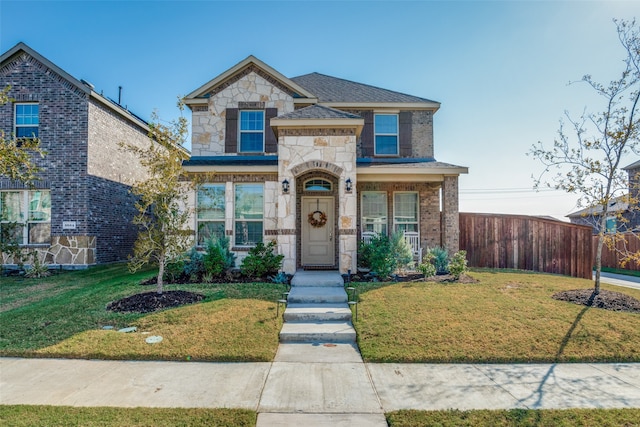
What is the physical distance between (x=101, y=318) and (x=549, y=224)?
12.9 m

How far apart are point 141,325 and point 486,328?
590 cm

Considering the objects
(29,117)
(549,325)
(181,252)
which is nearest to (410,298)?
(549,325)

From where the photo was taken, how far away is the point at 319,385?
4234mm

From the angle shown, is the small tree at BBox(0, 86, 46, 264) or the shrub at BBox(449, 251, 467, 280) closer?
the small tree at BBox(0, 86, 46, 264)

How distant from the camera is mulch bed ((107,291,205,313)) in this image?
7.02 m

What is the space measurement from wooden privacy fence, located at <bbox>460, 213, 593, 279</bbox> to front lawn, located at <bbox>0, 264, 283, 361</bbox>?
298 inches

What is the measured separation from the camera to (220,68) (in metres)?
12.9

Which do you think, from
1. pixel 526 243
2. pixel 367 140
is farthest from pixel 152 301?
pixel 526 243

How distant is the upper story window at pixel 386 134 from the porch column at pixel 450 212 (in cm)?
264

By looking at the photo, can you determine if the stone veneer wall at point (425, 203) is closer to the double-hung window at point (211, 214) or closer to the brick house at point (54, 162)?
the double-hung window at point (211, 214)

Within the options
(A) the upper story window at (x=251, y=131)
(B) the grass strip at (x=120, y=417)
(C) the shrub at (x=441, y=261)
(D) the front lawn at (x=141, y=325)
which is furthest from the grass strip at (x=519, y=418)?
(A) the upper story window at (x=251, y=131)

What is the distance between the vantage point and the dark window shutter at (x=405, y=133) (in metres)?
13.0

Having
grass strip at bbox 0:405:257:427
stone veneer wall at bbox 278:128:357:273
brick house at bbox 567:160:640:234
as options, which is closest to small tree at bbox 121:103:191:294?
stone veneer wall at bbox 278:128:357:273

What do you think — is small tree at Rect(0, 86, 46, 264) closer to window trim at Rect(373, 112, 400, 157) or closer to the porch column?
window trim at Rect(373, 112, 400, 157)
